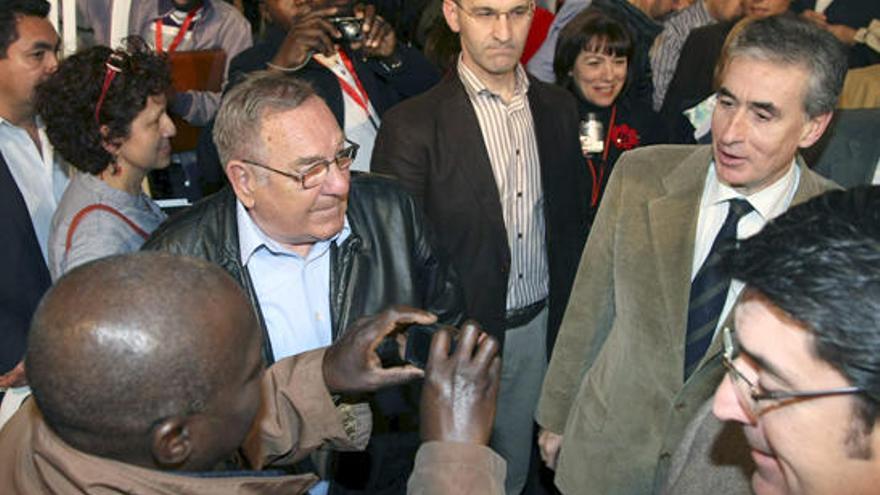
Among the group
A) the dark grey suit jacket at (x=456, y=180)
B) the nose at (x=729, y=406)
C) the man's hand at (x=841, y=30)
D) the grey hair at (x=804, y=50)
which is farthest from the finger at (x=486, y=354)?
the man's hand at (x=841, y=30)

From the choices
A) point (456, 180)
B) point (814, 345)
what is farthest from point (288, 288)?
point (814, 345)

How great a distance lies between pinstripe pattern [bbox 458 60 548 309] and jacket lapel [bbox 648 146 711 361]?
1.03 metres

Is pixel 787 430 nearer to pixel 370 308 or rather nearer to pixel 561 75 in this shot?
pixel 370 308

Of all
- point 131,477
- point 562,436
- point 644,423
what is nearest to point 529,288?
point 562,436

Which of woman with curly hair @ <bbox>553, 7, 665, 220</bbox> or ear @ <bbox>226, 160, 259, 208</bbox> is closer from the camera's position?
ear @ <bbox>226, 160, 259, 208</bbox>

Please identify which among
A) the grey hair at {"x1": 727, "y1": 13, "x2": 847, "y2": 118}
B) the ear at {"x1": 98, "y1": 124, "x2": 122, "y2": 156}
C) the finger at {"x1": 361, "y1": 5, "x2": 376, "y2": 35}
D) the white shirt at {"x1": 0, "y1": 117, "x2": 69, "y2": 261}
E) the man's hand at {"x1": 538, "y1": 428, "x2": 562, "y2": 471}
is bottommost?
the man's hand at {"x1": 538, "y1": 428, "x2": 562, "y2": 471}

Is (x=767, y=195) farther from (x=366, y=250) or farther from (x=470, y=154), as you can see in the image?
(x=470, y=154)

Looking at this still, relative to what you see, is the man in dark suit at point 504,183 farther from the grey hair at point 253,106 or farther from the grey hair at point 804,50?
the grey hair at point 804,50

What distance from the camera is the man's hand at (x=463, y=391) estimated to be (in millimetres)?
1764

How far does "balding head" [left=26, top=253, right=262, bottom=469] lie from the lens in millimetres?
1479

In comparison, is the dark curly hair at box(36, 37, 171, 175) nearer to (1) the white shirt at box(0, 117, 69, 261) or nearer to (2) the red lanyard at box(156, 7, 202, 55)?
(1) the white shirt at box(0, 117, 69, 261)

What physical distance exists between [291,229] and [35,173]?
1513 mm

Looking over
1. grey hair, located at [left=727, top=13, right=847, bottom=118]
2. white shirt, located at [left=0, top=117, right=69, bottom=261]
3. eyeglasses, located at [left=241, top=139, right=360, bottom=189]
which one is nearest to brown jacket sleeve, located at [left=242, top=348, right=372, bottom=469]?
eyeglasses, located at [left=241, top=139, right=360, bottom=189]

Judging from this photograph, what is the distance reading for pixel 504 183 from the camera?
359cm
